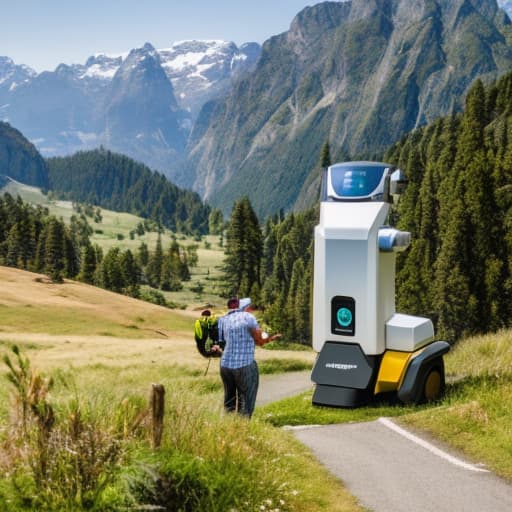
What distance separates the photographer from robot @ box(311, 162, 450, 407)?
42.8 feet

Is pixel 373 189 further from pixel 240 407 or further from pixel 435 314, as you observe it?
pixel 435 314

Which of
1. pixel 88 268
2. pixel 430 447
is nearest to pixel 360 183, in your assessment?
pixel 430 447

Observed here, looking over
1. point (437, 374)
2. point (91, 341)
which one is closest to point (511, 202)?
point (91, 341)

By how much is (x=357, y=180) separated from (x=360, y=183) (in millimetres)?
94

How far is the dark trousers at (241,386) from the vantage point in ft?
35.8

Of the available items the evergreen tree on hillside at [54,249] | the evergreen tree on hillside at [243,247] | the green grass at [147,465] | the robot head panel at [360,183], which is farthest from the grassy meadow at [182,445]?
the evergreen tree on hillside at [54,249]

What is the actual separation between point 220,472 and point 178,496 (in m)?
0.67

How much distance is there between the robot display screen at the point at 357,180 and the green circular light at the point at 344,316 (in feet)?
7.68

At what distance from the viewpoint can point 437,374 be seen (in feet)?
45.0

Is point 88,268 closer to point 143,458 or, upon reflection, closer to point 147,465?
point 143,458

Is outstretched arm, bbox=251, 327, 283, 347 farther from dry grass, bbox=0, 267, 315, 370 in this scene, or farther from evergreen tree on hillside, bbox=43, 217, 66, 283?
evergreen tree on hillside, bbox=43, 217, 66, 283

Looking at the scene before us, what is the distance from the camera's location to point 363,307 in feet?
43.2

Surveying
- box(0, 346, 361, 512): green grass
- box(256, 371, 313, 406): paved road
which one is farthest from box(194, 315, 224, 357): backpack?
box(256, 371, 313, 406): paved road

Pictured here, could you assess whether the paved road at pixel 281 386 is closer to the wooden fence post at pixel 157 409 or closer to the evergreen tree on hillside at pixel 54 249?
the wooden fence post at pixel 157 409
